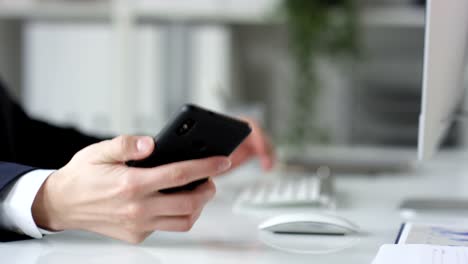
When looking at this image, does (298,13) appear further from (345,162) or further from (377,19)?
(345,162)

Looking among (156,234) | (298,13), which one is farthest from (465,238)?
(298,13)

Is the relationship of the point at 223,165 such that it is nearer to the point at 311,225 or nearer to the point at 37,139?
the point at 311,225

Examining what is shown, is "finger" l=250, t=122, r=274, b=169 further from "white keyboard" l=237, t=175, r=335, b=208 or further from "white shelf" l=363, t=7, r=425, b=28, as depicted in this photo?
"white shelf" l=363, t=7, r=425, b=28

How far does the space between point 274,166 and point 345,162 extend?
7.7 inches

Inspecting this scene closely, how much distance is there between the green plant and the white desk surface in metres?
0.74

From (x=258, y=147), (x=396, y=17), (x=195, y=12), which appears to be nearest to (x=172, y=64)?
(x=195, y=12)

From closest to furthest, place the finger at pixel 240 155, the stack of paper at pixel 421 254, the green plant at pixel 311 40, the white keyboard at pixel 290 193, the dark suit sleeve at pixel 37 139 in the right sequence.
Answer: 1. the stack of paper at pixel 421 254
2. the white keyboard at pixel 290 193
3. the dark suit sleeve at pixel 37 139
4. the finger at pixel 240 155
5. the green plant at pixel 311 40

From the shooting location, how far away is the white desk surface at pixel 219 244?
1051 mm

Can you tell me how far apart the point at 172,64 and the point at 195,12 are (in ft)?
0.51

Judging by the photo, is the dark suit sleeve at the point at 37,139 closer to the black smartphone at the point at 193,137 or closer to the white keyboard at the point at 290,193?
the white keyboard at the point at 290,193

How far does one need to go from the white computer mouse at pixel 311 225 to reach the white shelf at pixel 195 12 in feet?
3.64

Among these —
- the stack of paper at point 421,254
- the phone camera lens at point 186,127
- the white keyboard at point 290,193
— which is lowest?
the white keyboard at point 290,193

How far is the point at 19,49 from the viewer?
2727mm

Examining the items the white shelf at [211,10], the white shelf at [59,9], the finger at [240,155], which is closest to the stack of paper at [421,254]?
the finger at [240,155]
